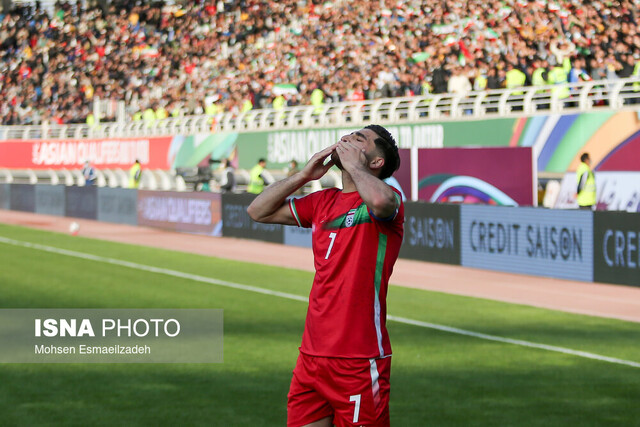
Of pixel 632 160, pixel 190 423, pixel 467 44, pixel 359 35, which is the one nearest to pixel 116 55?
pixel 359 35

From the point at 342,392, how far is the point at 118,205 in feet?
110

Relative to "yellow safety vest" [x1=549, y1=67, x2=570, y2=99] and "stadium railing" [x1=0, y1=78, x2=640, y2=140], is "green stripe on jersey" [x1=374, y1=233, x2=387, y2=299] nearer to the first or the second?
"stadium railing" [x1=0, y1=78, x2=640, y2=140]

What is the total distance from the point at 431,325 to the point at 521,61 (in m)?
16.6

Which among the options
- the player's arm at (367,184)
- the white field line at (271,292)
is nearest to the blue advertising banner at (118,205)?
the white field line at (271,292)

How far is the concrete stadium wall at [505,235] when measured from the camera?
18.9 metres

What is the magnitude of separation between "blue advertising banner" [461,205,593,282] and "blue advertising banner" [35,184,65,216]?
23015mm

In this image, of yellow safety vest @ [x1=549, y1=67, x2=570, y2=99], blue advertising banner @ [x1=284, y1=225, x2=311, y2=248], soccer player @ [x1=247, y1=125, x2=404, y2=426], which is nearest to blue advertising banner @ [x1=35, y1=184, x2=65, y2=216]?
blue advertising banner @ [x1=284, y1=225, x2=311, y2=248]

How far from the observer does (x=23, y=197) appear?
147 ft

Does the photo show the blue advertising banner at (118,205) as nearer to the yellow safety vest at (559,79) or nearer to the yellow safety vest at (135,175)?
the yellow safety vest at (135,175)

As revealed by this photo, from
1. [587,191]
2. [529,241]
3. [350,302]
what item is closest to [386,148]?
[350,302]

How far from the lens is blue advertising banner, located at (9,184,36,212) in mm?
43938

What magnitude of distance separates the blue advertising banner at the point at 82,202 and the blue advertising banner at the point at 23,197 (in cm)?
348

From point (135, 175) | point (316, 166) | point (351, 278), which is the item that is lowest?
point (351, 278)

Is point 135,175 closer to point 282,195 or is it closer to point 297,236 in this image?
point 297,236
